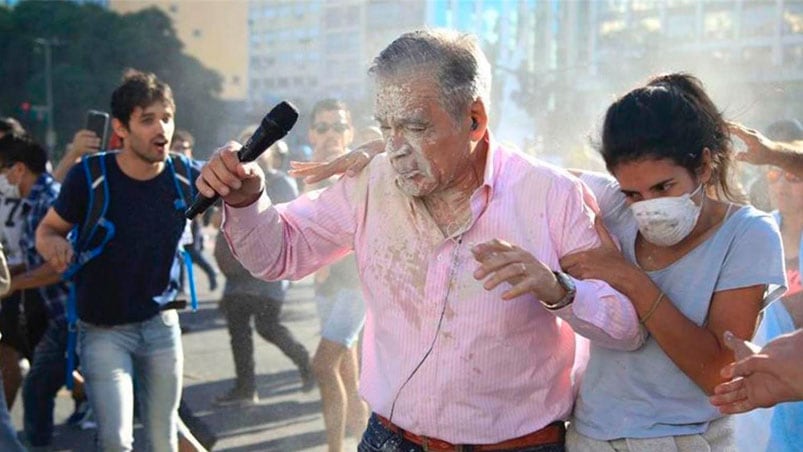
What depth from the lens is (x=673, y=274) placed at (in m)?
2.28

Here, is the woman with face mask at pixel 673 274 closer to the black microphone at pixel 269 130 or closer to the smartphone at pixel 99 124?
the black microphone at pixel 269 130

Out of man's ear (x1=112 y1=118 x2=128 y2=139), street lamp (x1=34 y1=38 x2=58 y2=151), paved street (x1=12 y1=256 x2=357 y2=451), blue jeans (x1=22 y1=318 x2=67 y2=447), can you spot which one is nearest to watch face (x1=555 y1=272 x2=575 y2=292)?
man's ear (x1=112 y1=118 x2=128 y2=139)

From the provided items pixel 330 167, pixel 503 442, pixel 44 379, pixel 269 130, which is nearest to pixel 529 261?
pixel 503 442

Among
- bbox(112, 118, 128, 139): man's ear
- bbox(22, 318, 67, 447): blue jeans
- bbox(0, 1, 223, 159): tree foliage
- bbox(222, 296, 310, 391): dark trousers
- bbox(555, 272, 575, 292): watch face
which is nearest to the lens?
bbox(555, 272, 575, 292): watch face

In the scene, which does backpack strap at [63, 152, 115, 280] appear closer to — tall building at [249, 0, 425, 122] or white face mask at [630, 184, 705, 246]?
white face mask at [630, 184, 705, 246]

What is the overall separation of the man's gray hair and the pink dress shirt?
19cm

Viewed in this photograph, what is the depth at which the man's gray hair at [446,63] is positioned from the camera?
2.24m

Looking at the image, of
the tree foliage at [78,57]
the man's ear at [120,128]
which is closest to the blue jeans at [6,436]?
the man's ear at [120,128]

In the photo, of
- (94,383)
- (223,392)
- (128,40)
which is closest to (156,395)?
(94,383)

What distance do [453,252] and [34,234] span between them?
3704mm

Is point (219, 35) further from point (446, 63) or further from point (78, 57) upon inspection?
point (446, 63)

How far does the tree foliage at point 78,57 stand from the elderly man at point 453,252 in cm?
2576

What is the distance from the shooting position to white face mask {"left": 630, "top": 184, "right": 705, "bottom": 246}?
7.30 ft

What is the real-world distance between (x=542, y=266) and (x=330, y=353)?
301cm
